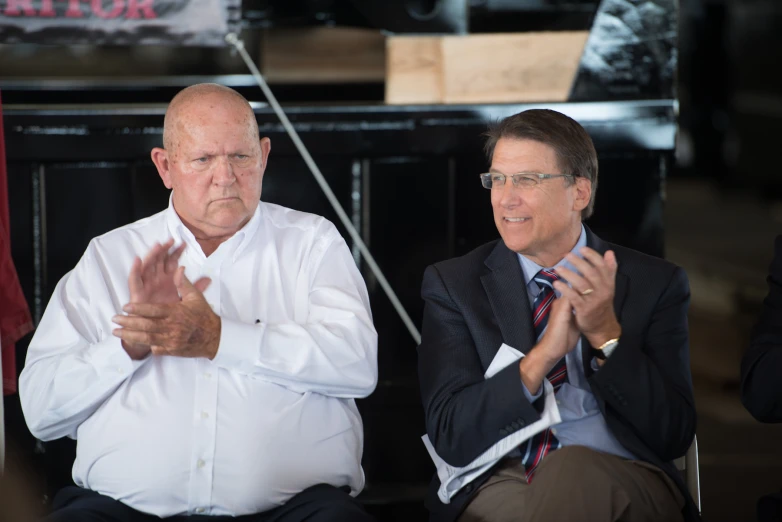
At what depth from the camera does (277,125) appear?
3529 mm

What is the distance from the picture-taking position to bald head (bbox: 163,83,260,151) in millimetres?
2441

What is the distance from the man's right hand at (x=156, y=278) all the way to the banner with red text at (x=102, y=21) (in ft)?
4.51

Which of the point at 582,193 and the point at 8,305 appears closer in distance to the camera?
the point at 582,193

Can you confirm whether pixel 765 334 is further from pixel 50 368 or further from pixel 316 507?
pixel 50 368

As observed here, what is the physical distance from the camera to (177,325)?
85.9 inches

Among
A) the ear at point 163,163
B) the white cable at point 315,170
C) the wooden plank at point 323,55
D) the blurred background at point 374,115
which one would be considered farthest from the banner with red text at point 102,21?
the ear at point 163,163

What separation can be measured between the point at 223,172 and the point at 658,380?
3.71 ft

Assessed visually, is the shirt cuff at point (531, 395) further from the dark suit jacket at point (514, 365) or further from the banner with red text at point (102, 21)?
the banner with red text at point (102, 21)

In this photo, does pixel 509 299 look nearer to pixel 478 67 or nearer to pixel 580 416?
pixel 580 416

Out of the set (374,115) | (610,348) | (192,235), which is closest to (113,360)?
(192,235)

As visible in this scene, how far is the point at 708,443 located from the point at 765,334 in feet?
6.21

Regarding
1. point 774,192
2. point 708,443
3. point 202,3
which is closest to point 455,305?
point 202,3

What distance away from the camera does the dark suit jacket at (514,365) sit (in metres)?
2.18

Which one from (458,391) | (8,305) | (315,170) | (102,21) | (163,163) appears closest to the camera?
(458,391)
